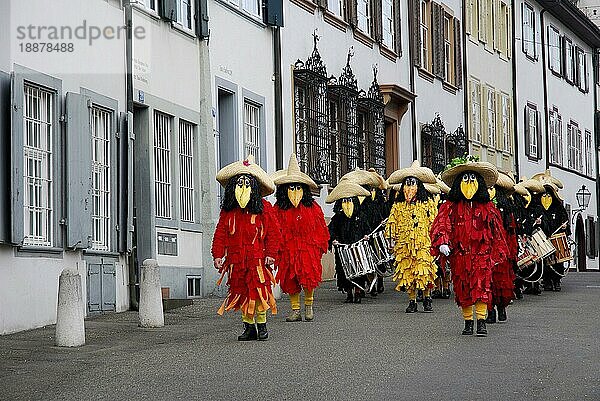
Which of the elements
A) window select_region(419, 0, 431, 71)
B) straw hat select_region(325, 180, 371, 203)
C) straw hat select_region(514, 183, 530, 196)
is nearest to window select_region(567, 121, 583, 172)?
window select_region(419, 0, 431, 71)

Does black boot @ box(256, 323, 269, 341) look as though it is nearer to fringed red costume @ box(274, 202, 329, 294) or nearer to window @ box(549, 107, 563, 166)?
fringed red costume @ box(274, 202, 329, 294)

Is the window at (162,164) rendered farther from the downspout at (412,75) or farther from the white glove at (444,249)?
the downspout at (412,75)

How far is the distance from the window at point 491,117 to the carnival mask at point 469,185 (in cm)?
2971

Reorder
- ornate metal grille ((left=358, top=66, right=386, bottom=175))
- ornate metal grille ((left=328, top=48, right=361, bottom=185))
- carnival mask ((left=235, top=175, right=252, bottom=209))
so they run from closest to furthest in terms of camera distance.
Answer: carnival mask ((left=235, top=175, right=252, bottom=209)) → ornate metal grille ((left=328, top=48, right=361, bottom=185)) → ornate metal grille ((left=358, top=66, right=386, bottom=175))

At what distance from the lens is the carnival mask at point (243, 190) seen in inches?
597

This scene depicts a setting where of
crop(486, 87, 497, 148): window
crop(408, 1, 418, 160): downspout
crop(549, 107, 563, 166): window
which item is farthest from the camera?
crop(549, 107, 563, 166): window

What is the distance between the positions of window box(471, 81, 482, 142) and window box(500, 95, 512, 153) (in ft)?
8.60

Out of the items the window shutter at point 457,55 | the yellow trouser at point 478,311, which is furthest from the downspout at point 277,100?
the window shutter at point 457,55

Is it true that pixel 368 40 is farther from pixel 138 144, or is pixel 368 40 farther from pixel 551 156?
pixel 551 156

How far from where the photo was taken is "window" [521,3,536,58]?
2000 inches

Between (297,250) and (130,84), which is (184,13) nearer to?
(130,84)

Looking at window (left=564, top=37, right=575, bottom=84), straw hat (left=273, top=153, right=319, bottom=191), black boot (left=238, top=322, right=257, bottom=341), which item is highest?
window (left=564, top=37, right=575, bottom=84)

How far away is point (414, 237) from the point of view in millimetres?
19828

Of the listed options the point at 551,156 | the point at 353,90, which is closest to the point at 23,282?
the point at 353,90
